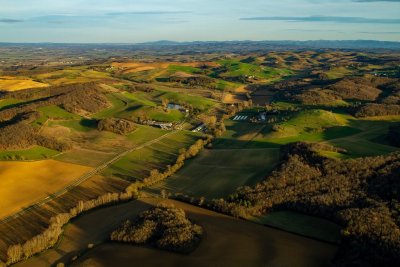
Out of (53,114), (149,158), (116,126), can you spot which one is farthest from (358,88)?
(53,114)

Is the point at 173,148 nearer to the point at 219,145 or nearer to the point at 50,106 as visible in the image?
the point at 219,145

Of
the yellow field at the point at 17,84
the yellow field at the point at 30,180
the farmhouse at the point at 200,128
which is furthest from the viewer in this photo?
the yellow field at the point at 17,84

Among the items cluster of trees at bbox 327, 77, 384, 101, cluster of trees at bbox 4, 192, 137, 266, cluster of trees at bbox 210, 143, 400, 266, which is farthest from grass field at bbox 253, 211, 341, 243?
cluster of trees at bbox 327, 77, 384, 101

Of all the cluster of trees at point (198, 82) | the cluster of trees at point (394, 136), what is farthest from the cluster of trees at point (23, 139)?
the cluster of trees at point (198, 82)

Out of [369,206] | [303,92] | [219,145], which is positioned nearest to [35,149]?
[219,145]

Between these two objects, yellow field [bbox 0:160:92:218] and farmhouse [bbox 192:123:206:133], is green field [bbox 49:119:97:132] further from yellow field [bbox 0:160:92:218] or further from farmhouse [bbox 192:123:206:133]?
farmhouse [bbox 192:123:206:133]

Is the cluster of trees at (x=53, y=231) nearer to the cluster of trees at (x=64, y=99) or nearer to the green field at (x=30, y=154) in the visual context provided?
the green field at (x=30, y=154)
